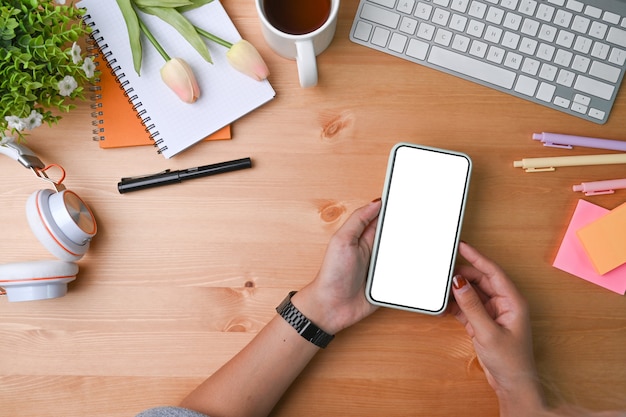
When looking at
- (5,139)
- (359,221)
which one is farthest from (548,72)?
(5,139)

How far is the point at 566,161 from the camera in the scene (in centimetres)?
76

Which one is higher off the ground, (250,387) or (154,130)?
(154,130)

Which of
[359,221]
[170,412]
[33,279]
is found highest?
[359,221]

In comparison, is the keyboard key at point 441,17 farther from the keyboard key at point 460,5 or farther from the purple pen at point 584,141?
the purple pen at point 584,141

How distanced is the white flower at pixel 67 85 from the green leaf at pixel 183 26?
159 mm

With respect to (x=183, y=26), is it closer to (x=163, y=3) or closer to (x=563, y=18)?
(x=163, y=3)

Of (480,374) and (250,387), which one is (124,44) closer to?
(250,387)

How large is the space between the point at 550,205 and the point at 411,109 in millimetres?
257

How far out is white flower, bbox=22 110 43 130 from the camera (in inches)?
27.0

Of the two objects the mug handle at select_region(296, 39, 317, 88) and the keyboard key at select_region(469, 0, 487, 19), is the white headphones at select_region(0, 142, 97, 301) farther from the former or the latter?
the keyboard key at select_region(469, 0, 487, 19)

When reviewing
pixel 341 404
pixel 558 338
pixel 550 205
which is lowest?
pixel 341 404

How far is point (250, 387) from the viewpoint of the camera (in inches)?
29.6

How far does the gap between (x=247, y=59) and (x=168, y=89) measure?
0.44 feet

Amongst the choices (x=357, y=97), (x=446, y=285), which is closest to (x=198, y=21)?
(x=357, y=97)
